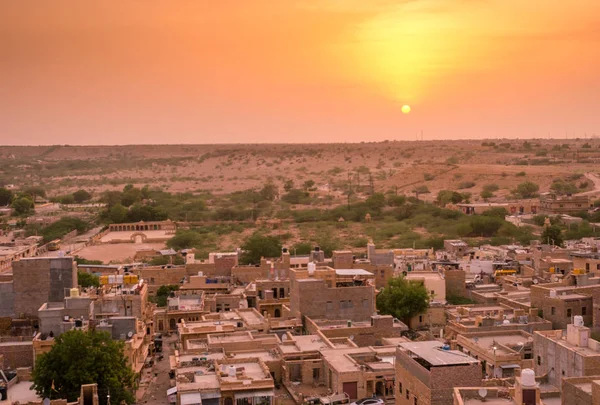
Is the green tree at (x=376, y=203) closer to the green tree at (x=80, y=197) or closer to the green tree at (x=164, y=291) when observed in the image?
the green tree at (x=80, y=197)

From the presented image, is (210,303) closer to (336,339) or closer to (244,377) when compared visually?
(336,339)

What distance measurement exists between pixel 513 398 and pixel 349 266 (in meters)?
25.4

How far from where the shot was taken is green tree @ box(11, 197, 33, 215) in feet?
320

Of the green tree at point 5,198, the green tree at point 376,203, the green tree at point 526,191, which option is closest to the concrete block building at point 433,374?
the green tree at point 376,203

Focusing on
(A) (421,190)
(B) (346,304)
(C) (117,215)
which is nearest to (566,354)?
(B) (346,304)

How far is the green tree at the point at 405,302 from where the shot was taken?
37.8m

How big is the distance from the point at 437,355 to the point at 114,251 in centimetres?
5066

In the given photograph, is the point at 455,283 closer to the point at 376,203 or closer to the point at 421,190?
the point at 376,203

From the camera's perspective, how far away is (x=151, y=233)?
269ft

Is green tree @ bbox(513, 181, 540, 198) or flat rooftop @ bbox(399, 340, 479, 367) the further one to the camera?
green tree @ bbox(513, 181, 540, 198)

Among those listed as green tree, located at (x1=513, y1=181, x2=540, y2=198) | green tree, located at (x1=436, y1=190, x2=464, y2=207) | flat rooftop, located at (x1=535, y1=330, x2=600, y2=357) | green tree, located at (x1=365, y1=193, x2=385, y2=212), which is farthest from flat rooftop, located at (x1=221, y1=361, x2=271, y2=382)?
green tree, located at (x1=513, y1=181, x2=540, y2=198)

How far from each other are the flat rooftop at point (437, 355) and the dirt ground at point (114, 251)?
133ft

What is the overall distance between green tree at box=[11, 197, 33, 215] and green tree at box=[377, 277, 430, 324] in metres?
67.7

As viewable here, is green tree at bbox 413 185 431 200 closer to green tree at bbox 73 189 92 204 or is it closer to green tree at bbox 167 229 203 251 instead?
green tree at bbox 73 189 92 204
